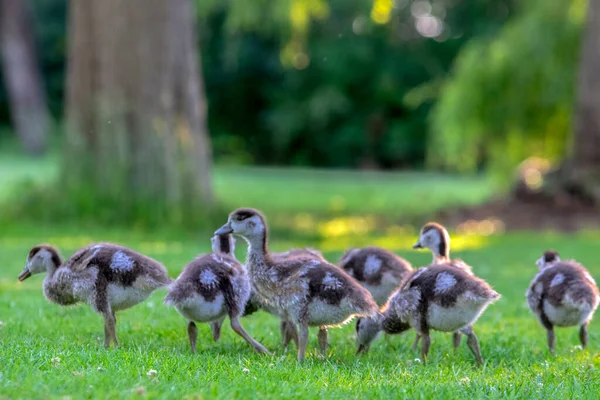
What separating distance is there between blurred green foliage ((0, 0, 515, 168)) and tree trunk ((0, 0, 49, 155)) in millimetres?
4777

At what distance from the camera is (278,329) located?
9.55m

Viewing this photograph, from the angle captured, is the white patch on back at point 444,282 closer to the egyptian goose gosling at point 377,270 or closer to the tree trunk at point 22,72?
the egyptian goose gosling at point 377,270

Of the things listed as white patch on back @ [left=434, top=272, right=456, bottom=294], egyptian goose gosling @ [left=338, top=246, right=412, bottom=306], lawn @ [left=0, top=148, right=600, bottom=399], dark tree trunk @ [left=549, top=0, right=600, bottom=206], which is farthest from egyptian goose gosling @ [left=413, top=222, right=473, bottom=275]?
dark tree trunk @ [left=549, top=0, right=600, bottom=206]

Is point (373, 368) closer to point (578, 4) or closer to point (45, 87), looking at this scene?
point (578, 4)

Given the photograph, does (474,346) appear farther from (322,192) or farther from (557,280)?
(322,192)

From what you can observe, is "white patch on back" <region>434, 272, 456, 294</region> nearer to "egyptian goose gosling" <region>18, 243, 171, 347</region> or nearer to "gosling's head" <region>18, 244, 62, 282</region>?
"egyptian goose gosling" <region>18, 243, 171, 347</region>

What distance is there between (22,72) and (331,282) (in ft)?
158

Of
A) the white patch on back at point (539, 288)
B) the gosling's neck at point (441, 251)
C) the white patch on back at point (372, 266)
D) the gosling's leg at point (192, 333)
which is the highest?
the gosling's neck at point (441, 251)

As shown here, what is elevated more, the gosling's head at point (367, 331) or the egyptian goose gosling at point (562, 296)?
the egyptian goose gosling at point (562, 296)

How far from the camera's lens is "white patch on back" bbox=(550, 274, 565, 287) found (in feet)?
27.0

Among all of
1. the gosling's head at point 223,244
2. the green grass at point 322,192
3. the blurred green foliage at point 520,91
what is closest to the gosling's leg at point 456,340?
the gosling's head at point 223,244

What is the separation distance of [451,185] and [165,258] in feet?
87.6

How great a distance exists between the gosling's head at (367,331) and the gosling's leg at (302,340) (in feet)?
2.46

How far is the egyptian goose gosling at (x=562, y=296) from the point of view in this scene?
8.09 metres
